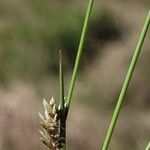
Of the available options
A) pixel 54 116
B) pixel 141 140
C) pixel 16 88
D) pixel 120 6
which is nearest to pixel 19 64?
pixel 16 88

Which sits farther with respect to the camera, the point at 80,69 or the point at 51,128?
the point at 80,69

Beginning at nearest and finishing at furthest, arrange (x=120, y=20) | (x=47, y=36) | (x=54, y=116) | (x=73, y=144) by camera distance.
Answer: (x=54, y=116)
(x=73, y=144)
(x=47, y=36)
(x=120, y=20)

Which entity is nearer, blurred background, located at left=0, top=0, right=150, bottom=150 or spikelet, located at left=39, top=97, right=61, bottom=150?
spikelet, located at left=39, top=97, right=61, bottom=150

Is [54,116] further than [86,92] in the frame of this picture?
No

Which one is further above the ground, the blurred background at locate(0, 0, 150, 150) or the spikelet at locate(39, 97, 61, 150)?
the blurred background at locate(0, 0, 150, 150)

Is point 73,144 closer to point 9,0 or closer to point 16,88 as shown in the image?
point 16,88

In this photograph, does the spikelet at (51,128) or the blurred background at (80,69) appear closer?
the spikelet at (51,128)

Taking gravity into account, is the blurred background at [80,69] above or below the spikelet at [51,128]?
above

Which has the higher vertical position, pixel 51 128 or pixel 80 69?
pixel 80 69
